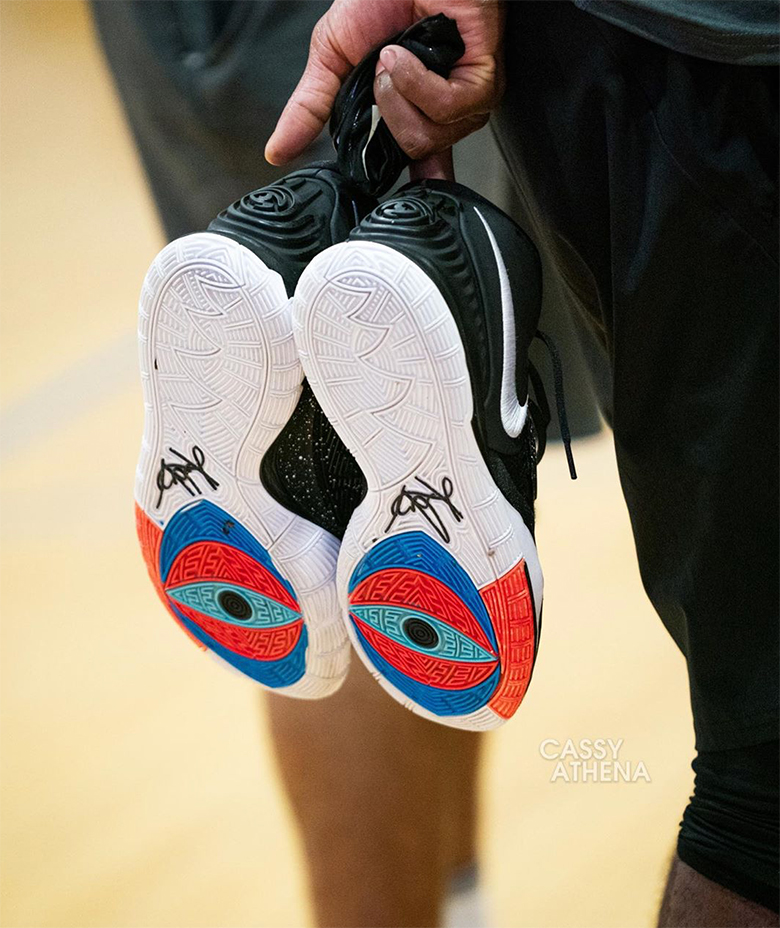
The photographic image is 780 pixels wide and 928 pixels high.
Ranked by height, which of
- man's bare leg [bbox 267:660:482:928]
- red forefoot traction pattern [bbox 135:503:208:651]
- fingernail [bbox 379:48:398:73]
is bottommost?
man's bare leg [bbox 267:660:482:928]

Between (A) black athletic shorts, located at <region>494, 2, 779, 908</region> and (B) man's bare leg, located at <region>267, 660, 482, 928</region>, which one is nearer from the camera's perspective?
(A) black athletic shorts, located at <region>494, 2, 779, 908</region>

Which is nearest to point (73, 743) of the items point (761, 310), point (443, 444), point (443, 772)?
point (443, 772)

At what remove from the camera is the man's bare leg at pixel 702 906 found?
0.53 m

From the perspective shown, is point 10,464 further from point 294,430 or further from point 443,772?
point 294,430

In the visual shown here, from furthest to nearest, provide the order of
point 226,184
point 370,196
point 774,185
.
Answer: point 226,184 → point 370,196 → point 774,185

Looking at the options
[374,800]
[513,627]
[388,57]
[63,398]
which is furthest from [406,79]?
[63,398]

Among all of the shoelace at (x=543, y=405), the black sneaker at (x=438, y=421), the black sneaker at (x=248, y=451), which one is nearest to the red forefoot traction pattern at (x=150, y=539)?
the black sneaker at (x=248, y=451)

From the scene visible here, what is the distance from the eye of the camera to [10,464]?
123 cm

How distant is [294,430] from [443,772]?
389mm

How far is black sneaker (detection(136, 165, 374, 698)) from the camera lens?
500 mm

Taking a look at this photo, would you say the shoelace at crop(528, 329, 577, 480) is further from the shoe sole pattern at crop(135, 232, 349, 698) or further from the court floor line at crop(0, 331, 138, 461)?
the court floor line at crop(0, 331, 138, 461)

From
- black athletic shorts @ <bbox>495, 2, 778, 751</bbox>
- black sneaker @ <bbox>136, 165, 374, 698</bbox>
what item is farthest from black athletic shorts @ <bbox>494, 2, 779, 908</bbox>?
black sneaker @ <bbox>136, 165, 374, 698</bbox>

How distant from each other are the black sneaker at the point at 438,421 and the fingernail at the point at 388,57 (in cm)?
6
